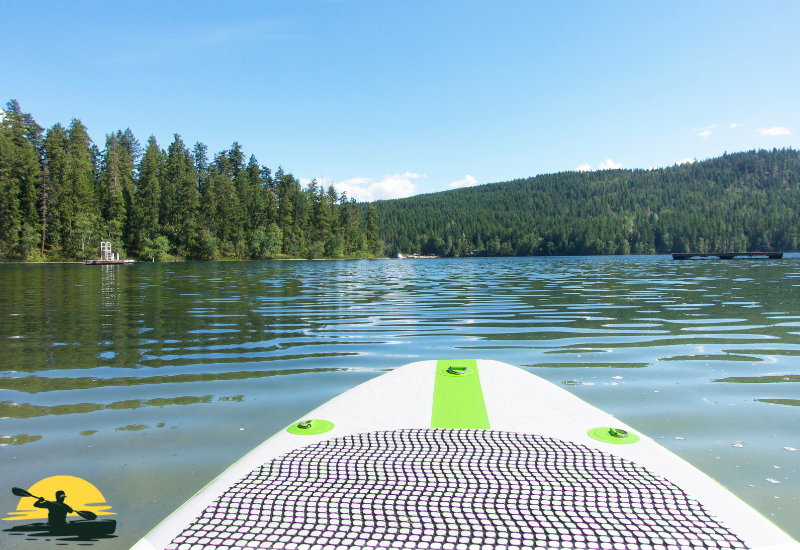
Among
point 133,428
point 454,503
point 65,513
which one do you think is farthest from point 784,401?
point 133,428

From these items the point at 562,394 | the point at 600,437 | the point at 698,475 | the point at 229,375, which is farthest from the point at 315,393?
the point at 698,475

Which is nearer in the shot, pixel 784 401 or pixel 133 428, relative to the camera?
pixel 133 428

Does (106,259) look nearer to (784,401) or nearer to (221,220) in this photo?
(221,220)

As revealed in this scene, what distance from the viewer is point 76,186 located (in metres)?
69.3

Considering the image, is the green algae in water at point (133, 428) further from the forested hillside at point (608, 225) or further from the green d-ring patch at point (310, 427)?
the forested hillside at point (608, 225)

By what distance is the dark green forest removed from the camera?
66.7 metres

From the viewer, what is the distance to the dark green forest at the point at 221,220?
66.7m

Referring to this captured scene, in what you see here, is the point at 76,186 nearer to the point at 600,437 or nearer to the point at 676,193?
the point at 600,437

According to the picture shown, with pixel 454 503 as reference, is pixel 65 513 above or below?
below

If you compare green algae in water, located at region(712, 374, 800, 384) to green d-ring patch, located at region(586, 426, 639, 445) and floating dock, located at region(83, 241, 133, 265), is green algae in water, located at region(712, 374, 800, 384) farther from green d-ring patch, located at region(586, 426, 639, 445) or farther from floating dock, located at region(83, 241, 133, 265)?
floating dock, located at region(83, 241, 133, 265)

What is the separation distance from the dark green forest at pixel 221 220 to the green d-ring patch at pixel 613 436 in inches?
3107

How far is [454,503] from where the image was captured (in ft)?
6.61

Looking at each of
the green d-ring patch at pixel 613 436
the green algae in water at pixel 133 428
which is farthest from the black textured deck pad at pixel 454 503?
the green algae in water at pixel 133 428

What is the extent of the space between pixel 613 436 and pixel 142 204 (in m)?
86.8
